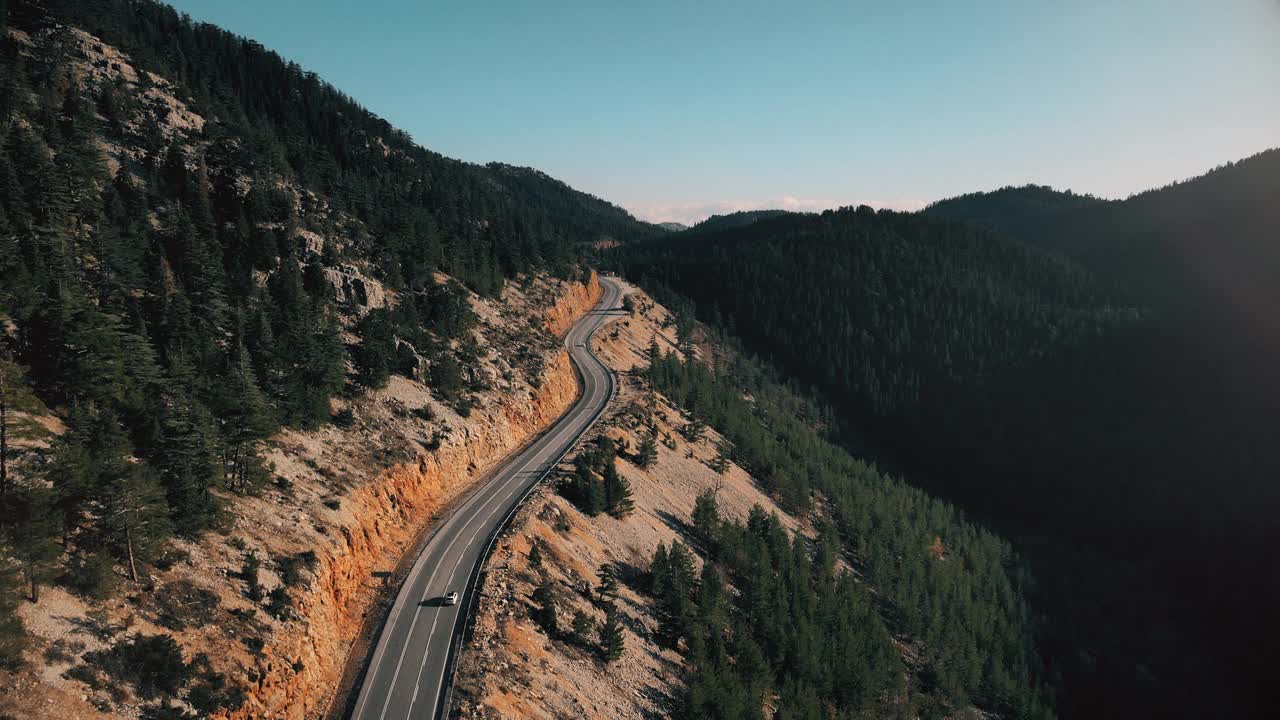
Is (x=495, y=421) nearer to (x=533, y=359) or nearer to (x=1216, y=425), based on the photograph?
(x=533, y=359)

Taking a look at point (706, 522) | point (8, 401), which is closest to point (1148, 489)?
point (706, 522)

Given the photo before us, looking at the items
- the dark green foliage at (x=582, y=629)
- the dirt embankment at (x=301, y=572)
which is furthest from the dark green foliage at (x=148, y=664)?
the dark green foliage at (x=582, y=629)

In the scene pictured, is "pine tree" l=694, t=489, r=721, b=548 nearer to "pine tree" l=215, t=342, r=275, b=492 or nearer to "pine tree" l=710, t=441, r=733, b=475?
"pine tree" l=710, t=441, r=733, b=475

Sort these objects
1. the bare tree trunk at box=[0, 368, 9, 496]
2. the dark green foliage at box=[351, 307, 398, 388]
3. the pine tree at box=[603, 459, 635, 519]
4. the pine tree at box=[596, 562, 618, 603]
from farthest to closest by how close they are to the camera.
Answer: the pine tree at box=[603, 459, 635, 519] → the dark green foliage at box=[351, 307, 398, 388] → the pine tree at box=[596, 562, 618, 603] → the bare tree trunk at box=[0, 368, 9, 496]

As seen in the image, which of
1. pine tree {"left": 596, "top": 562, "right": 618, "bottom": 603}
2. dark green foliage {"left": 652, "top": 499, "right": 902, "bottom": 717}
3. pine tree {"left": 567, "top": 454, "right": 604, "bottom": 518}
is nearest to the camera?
dark green foliage {"left": 652, "top": 499, "right": 902, "bottom": 717}

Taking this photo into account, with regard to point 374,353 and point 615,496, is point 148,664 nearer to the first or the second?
point 374,353

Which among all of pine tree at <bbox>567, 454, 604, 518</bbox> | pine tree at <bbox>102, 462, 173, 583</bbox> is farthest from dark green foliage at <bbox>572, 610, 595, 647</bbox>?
pine tree at <bbox>102, 462, 173, 583</bbox>
